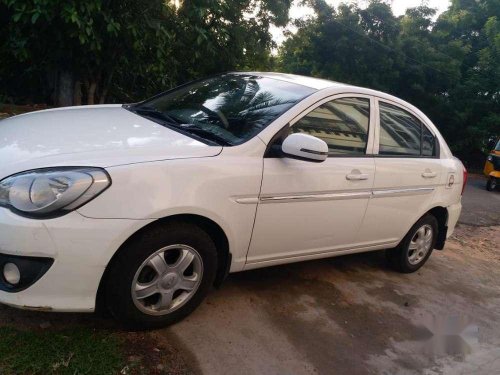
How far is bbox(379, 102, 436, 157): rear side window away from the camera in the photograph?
3961mm

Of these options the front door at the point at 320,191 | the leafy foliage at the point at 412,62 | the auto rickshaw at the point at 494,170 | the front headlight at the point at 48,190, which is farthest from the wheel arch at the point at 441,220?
the leafy foliage at the point at 412,62

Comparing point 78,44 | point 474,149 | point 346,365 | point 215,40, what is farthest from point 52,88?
point 474,149

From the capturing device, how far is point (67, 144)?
263 cm

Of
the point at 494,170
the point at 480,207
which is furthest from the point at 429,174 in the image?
the point at 494,170

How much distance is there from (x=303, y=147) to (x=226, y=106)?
0.78 metres

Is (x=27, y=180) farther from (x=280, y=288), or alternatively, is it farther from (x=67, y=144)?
Answer: (x=280, y=288)

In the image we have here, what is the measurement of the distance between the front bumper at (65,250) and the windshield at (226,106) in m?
0.93

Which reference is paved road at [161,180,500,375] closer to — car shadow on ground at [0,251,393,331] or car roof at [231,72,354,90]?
car shadow on ground at [0,251,393,331]

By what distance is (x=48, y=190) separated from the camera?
2.34 metres

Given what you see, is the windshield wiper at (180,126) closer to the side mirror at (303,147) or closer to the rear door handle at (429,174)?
the side mirror at (303,147)

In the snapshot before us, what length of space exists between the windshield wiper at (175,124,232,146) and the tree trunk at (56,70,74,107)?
5.19 meters

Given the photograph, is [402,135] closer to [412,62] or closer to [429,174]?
[429,174]

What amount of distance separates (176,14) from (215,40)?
7.64ft

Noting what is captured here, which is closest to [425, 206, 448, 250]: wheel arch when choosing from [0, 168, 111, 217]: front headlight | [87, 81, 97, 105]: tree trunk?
[0, 168, 111, 217]: front headlight
